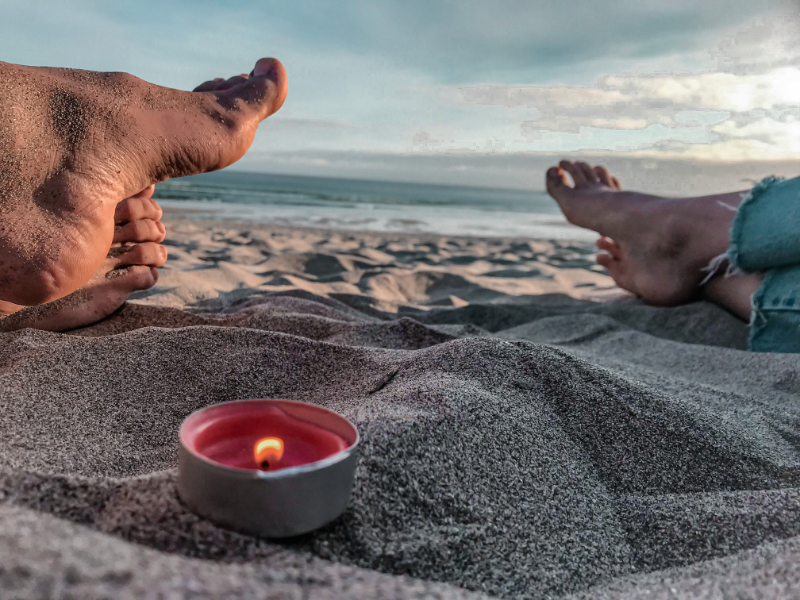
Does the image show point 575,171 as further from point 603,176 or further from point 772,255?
point 772,255

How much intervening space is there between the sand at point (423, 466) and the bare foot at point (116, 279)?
1.8 inches

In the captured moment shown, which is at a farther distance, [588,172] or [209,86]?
[588,172]

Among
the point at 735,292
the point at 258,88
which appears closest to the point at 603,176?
the point at 735,292

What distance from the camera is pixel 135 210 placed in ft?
4.76

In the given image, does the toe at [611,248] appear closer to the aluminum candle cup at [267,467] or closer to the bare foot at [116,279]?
the bare foot at [116,279]

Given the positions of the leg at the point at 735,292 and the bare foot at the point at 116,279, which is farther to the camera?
the leg at the point at 735,292

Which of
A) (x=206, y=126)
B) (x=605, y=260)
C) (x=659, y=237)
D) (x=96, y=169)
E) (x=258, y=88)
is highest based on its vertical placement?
(x=258, y=88)

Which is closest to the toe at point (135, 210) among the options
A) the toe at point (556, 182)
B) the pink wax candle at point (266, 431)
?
the pink wax candle at point (266, 431)

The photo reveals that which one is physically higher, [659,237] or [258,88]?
[258,88]

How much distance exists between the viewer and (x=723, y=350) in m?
1.42

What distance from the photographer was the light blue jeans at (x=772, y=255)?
1.45 m

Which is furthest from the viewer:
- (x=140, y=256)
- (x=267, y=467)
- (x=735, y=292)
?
(x=735, y=292)

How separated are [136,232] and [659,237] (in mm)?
1667

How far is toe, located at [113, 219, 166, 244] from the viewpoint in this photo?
144cm
